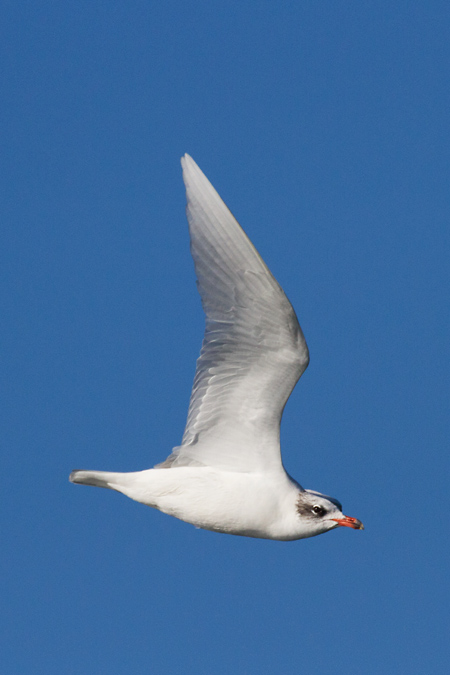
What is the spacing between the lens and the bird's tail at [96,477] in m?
9.18

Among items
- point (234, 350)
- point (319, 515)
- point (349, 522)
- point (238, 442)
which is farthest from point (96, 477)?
point (349, 522)

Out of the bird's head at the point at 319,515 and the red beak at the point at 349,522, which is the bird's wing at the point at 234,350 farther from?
the red beak at the point at 349,522

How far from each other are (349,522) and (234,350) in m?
2.27

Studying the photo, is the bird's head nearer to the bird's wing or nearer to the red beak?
the red beak

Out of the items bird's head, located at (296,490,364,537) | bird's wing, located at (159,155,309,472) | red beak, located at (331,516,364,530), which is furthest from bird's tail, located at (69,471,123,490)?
red beak, located at (331,516,364,530)

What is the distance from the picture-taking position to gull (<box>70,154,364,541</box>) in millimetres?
8461

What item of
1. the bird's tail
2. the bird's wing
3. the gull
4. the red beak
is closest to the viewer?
the bird's wing

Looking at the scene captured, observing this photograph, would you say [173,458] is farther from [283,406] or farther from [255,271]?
[255,271]

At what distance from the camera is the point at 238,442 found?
30.2 ft

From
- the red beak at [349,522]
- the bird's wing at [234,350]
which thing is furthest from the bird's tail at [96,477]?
the red beak at [349,522]

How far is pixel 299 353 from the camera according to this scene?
854 centimetres

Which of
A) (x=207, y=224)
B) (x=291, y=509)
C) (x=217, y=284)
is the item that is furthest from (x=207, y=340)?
(x=291, y=509)

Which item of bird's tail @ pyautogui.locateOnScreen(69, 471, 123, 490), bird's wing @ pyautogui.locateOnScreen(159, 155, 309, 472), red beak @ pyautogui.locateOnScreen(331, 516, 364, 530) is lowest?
bird's tail @ pyautogui.locateOnScreen(69, 471, 123, 490)

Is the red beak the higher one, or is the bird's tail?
the red beak
